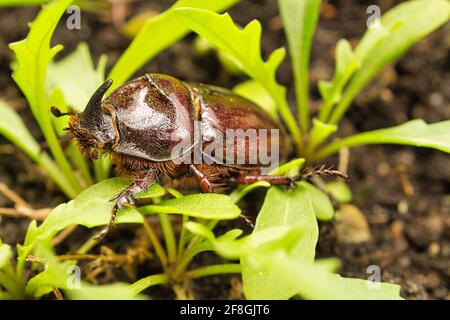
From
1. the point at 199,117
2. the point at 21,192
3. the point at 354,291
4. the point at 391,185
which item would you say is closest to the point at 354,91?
the point at 391,185

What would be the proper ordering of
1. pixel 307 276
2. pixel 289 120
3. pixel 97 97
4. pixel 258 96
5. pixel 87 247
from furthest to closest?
1. pixel 258 96
2. pixel 289 120
3. pixel 87 247
4. pixel 97 97
5. pixel 307 276

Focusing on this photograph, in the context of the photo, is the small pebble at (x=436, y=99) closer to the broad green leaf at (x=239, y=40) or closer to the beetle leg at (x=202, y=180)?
the broad green leaf at (x=239, y=40)

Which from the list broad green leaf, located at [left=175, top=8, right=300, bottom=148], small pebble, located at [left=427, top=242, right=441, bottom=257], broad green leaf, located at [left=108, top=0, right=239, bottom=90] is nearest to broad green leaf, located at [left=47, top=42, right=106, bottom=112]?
broad green leaf, located at [left=108, top=0, right=239, bottom=90]

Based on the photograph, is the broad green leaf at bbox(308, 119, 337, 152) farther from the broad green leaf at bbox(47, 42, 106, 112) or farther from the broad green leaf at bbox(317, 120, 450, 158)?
the broad green leaf at bbox(47, 42, 106, 112)

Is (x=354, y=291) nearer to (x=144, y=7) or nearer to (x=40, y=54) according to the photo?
(x=40, y=54)

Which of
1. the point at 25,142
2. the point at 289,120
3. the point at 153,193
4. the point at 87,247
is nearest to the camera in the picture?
the point at 153,193

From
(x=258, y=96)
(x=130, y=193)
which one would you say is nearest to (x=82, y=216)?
(x=130, y=193)

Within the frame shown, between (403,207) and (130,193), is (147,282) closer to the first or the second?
(130,193)
